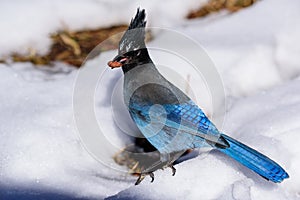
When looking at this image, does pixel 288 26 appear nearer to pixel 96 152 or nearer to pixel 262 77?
pixel 262 77

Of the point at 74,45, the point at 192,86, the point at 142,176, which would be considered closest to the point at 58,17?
the point at 74,45

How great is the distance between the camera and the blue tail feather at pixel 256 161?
8.21ft

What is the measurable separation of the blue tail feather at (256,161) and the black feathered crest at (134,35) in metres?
0.59

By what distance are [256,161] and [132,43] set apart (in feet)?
2.52

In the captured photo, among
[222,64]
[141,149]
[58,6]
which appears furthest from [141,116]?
[58,6]

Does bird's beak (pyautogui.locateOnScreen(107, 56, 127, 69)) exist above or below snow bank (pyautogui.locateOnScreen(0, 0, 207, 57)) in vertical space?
above

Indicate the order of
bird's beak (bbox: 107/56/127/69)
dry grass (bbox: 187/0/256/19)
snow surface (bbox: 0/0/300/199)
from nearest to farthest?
bird's beak (bbox: 107/56/127/69) < snow surface (bbox: 0/0/300/199) < dry grass (bbox: 187/0/256/19)

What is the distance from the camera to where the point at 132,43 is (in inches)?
98.3

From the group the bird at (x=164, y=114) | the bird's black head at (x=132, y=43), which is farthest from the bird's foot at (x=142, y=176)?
the bird's black head at (x=132, y=43)

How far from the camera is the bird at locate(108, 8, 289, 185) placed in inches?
98.7

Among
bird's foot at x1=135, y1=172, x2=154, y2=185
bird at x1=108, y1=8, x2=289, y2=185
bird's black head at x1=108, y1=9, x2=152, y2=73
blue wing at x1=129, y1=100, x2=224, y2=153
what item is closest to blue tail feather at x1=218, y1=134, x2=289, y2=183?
bird at x1=108, y1=8, x2=289, y2=185

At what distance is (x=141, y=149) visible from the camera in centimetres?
317

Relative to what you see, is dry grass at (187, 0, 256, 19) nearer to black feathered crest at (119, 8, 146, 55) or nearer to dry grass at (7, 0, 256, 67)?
dry grass at (7, 0, 256, 67)

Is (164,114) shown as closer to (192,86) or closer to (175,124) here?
(175,124)
